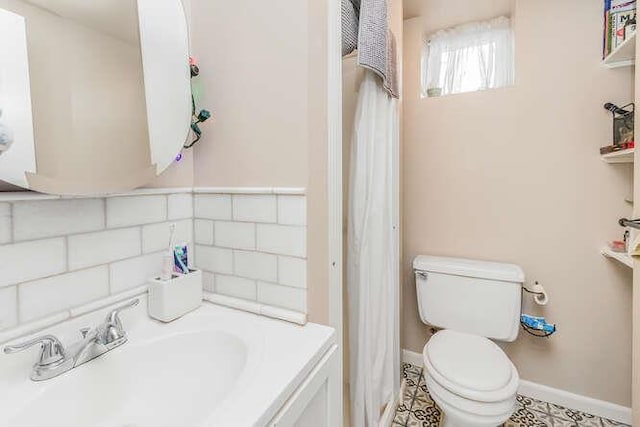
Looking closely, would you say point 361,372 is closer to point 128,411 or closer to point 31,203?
point 128,411

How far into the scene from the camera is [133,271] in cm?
81

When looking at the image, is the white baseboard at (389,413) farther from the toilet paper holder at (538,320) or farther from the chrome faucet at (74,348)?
the chrome faucet at (74,348)

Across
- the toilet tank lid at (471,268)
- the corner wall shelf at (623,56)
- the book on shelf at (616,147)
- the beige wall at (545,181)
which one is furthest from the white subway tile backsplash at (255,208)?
the corner wall shelf at (623,56)

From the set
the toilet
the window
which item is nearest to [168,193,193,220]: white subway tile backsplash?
the toilet

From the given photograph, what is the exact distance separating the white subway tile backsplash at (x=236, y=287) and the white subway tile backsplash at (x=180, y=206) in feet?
0.72

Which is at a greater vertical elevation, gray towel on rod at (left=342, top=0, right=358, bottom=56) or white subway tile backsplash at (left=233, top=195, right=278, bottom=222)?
gray towel on rod at (left=342, top=0, right=358, bottom=56)

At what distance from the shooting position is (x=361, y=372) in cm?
120

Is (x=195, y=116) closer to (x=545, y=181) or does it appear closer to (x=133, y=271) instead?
(x=133, y=271)

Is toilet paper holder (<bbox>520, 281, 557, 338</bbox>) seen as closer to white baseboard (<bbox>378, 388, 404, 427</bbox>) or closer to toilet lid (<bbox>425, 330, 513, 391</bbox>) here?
toilet lid (<bbox>425, 330, 513, 391</bbox>)

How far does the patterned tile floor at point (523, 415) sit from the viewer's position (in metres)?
1.45

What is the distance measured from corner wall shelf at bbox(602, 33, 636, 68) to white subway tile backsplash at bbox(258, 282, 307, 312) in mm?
1541

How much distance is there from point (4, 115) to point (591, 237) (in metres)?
2.10

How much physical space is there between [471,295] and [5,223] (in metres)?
1.70

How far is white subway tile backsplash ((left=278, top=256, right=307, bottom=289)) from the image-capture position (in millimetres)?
792
